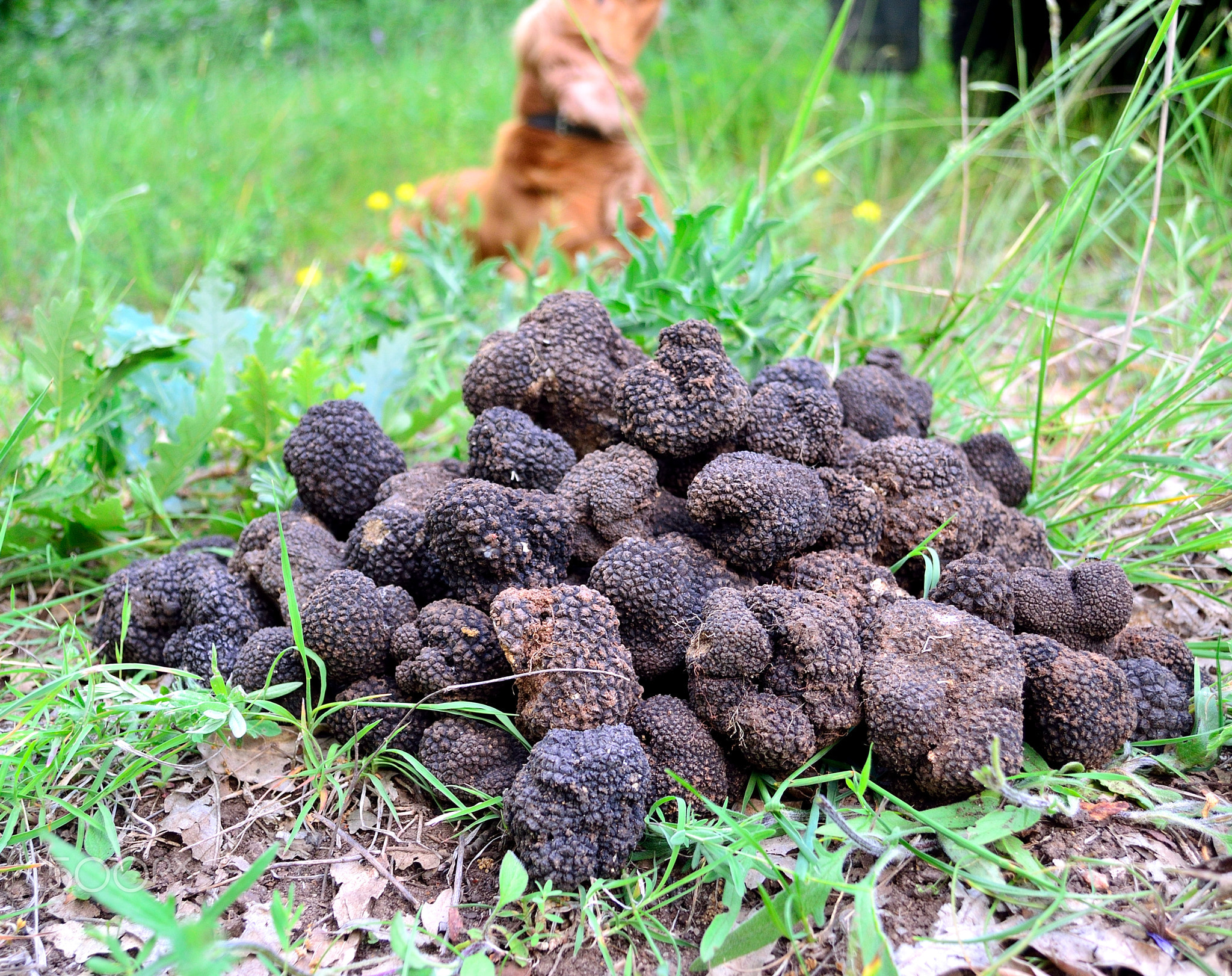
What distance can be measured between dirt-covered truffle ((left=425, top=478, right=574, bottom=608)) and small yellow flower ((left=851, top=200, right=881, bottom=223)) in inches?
106

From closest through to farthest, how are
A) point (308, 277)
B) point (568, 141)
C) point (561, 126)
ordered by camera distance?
point (308, 277) < point (561, 126) < point (568, 141)

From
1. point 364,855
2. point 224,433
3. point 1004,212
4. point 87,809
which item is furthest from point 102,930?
point 1004,212

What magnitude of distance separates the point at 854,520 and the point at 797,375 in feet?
1.17

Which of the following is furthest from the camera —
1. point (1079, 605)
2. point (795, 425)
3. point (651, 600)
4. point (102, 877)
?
point (795, 425)

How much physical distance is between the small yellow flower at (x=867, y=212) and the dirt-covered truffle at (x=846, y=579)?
99.2 inches

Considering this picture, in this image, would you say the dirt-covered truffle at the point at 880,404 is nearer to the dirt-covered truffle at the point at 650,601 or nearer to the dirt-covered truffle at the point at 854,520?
the dirt-covered truffle at the point at 854,520

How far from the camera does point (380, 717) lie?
1654mm

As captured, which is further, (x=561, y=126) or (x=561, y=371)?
(x=561, y=126)

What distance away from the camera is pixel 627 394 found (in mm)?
1816

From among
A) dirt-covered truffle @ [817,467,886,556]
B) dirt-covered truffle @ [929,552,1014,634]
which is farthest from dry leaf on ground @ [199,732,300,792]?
dirt-covered truffle @ [929,552,1014,634]

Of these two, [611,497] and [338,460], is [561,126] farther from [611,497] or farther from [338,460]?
[611,497]

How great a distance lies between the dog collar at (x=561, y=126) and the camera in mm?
4020

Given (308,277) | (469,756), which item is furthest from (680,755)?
(308,277)

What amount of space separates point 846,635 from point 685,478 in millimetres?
511
